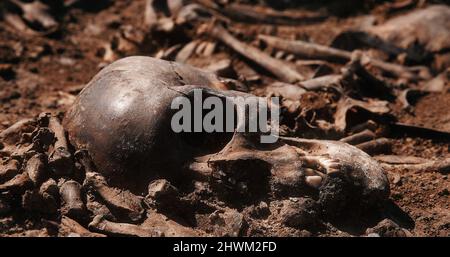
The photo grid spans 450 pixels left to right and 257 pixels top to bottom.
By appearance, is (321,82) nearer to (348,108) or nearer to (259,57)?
(348,108)

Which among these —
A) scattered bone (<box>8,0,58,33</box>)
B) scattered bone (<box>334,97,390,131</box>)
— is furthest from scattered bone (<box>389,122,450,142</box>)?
scattered bone (<box>8,0,58,33</box>)

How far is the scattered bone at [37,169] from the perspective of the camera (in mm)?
3768

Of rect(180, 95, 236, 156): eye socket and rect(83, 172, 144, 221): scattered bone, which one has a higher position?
rect(180, 95, 236, 156): eye socket

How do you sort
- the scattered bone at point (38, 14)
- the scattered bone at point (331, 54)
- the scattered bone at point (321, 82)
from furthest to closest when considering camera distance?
the scattered bone at point (38, 14) → the scattered bone at point (331, 54) → the scattered bone at point (321, 82)

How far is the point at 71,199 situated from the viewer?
3674 millimetres

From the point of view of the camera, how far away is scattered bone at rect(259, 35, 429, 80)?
6180 mm

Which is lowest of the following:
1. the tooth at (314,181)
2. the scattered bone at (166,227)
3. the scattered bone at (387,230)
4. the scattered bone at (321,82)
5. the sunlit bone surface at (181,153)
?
the scattered bone at (387,230)

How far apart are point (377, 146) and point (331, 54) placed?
1713 mm

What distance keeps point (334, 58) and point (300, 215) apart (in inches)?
116

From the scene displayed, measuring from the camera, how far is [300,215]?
361 cm

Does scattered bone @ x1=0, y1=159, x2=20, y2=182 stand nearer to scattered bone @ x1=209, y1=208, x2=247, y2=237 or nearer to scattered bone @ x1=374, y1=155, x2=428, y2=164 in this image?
scattered bone @ x1=209, y1=208, x2=247, y2=237

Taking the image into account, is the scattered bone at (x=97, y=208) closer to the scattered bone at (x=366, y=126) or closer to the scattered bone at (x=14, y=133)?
the scattered bone at (x=14, y=133)

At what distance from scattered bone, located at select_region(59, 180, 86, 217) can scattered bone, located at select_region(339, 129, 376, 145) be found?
205cm

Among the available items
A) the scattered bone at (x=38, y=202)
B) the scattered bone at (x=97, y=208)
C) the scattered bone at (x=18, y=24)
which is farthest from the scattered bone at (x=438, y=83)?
the scattered bone at (x=18, y=24)
